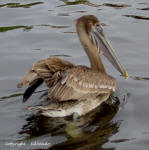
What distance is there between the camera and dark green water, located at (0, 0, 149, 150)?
5422 mm

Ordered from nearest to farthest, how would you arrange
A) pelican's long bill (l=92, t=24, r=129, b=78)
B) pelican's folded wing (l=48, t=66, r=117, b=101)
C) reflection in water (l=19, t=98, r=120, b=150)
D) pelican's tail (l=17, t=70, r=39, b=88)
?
reflection in water (l=19, t=98, r=120, b=150)
pelican's folded wing (l=48, t=66, r=117, b=101)
pelican's tail (l=17, t=70, r=39, b=88)
pelican's long bill (l=92, t=24, r=129, b=78)

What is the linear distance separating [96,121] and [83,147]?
2.30ft

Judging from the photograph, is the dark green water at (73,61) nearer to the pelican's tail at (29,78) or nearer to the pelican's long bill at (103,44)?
the pelican's tail at (29,78)

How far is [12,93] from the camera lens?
660 cm

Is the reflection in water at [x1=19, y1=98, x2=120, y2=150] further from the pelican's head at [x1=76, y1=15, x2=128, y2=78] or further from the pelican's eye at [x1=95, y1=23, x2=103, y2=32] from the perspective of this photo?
the pelican's eye at [x1=95, y1=23, x2=103, y2=32]

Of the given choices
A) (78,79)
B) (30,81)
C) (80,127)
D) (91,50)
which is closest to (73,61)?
(91,50)

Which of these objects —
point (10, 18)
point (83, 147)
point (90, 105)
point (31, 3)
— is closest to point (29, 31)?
point (10, 18)

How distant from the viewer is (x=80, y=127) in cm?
573

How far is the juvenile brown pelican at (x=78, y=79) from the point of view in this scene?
563 cm

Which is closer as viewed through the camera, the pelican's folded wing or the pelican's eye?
the pelican's folded wing

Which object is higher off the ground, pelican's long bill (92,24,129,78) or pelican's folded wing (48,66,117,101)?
pelican's long bill (92,24,129,78)

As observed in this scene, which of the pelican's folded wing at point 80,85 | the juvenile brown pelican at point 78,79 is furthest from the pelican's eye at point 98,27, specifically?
the pelican's folded wing at point 80,85

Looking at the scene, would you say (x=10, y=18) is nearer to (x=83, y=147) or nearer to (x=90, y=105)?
(x=90, y=105)

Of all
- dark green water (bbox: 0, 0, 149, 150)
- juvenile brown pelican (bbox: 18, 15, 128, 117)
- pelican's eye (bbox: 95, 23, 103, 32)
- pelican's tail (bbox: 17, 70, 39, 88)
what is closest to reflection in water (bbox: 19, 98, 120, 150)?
dark green water (bbox: 0, 0, 149, 150)
